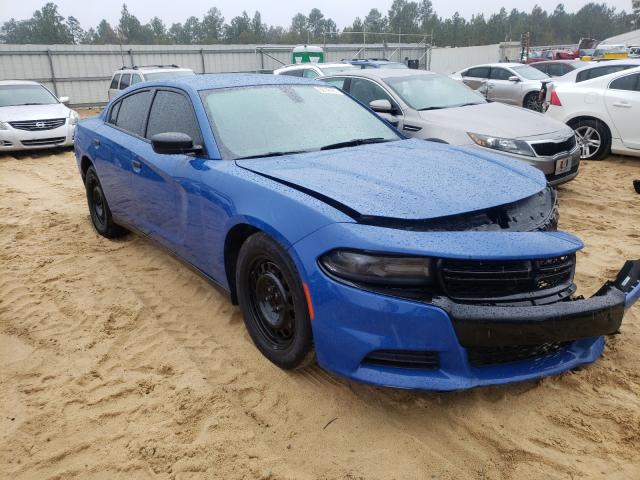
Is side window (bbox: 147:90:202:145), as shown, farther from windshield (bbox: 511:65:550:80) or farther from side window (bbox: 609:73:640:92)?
windshield (bbox: 511:65:550:80)

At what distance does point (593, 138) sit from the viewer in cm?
812

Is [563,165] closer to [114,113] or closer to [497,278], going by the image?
[497,278]

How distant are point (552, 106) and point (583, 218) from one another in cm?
370

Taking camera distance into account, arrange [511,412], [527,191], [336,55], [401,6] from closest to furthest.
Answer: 1. [511,412]
2. [527,191]
3. [336,55]
4. [401,6]

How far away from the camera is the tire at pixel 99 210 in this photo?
4965 mm

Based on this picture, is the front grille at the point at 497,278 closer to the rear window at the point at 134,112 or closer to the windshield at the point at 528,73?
the rear window at the point at 134,112

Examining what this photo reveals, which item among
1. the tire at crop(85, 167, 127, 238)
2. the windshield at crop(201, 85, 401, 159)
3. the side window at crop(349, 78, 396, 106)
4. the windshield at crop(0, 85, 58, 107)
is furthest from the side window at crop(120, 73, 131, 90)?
the windshield at crop(201, 85, 401, 159)

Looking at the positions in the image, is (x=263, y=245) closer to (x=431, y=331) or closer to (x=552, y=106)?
(x=431, y=331)

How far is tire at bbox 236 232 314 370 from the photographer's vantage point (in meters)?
2.47

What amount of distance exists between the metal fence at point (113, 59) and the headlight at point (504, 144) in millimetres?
19551

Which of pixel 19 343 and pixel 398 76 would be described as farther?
pixel 398 76

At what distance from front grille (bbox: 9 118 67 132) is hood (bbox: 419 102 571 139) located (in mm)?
7803

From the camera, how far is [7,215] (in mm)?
6266

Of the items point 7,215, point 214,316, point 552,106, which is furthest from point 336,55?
point 214,316
